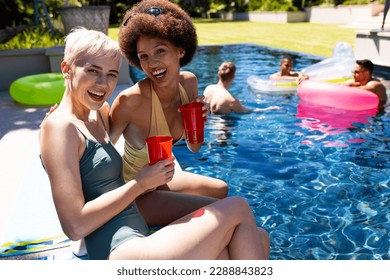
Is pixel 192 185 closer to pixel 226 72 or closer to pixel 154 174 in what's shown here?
pixel 154 174

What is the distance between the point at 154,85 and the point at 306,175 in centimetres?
289

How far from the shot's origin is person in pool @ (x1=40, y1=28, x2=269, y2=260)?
6.03 ft

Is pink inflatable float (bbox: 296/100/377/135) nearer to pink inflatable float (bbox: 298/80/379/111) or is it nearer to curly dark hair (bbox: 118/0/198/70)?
pink inflatable float (bbox: 298/80/379/111)

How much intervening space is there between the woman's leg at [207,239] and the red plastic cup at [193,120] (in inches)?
27.6

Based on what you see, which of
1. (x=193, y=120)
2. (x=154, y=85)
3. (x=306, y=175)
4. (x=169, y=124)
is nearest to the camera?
(x=193, y=120)

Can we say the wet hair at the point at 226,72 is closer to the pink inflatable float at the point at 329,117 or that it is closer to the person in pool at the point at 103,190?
the pink inflatable float at the point at 329,117

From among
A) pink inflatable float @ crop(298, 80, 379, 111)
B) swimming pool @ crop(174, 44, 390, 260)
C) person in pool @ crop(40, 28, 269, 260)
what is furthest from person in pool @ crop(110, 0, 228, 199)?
pink inflatable float @ crop(298, 80, 379, 111)

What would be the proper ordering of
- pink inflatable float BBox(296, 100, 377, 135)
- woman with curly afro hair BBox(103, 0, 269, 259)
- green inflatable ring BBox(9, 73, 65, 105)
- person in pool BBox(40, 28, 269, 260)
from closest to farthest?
person in pool BBox(40, 28, 269, 260), woman with curly afro hair BBox(103, 0, 269, 259), pink inflatable float BBox(296, 100, 377, 135), green inflatable ring BBox(9, 73, 65, 105)

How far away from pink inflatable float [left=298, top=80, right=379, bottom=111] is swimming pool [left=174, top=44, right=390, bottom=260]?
1.11 ft

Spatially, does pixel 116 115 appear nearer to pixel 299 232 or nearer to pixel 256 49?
pixel 299 232

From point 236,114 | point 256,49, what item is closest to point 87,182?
point 236,114

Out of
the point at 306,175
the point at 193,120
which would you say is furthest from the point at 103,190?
the point at 306,175

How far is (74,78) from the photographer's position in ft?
6.59

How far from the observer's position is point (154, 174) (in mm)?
1936
